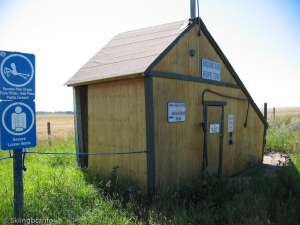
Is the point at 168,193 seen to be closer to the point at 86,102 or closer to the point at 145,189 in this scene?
the point at 145,189

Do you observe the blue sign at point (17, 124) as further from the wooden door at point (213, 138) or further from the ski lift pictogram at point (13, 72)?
the wooden door at point (213, 138)

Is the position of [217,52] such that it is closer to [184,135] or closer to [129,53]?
[129,53]

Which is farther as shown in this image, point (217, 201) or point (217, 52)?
point (217, 52)

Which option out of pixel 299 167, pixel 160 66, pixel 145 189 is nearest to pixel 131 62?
pixel 160 66

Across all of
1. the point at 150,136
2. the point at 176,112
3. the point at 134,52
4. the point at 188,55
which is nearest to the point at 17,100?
the point at 150,136

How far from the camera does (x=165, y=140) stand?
22.4 feet

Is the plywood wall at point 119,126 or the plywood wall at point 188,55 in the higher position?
the plywood wall at point 188,55

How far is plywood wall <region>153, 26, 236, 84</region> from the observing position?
278 inches

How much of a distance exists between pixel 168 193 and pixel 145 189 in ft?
1.67

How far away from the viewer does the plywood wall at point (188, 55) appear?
23.2 feet

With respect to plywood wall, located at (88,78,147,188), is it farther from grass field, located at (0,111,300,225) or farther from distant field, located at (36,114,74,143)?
distant field, located at (36,114,74,143)

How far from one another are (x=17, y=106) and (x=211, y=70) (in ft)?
20.3

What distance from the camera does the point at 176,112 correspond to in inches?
283

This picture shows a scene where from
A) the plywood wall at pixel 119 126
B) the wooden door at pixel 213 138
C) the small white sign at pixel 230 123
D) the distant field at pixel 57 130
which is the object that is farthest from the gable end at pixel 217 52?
the distant field at pixel 57 130
